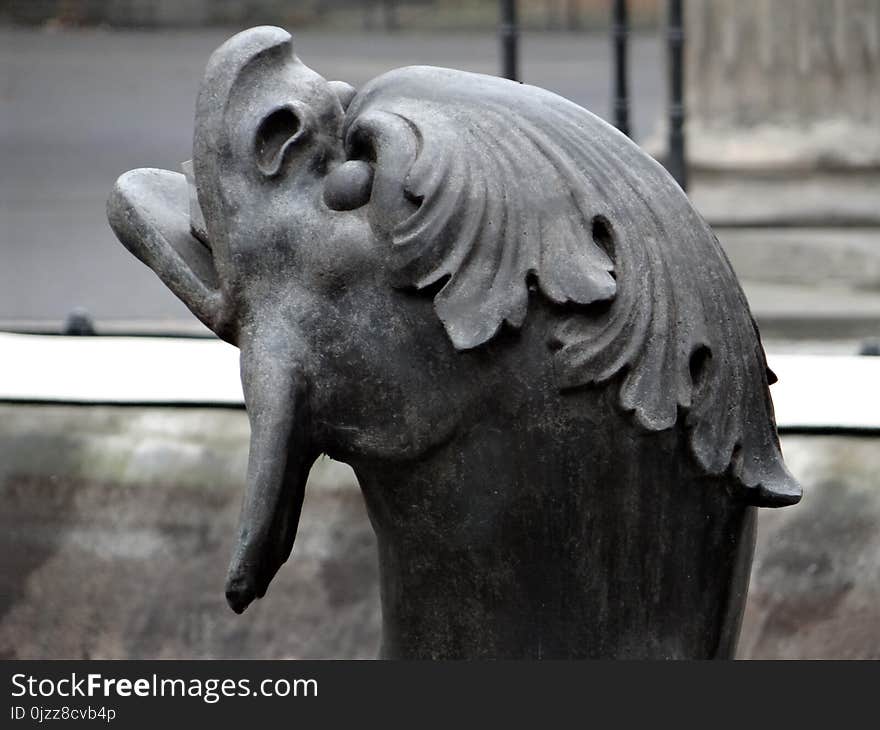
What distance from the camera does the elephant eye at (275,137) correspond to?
5.24 feet

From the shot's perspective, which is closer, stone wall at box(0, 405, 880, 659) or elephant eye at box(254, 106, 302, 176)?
elephant eye at box(254, 106, 302, 176)

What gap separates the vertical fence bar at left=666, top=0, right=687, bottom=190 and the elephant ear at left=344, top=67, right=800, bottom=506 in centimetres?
367

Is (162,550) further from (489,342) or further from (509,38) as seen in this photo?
(509,38)

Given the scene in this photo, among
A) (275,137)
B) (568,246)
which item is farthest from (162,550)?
(568,246)

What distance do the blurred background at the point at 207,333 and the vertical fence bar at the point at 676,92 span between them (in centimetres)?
1

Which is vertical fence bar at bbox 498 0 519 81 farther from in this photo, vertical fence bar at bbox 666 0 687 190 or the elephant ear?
the elephant ear

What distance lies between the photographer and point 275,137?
5.29 feet

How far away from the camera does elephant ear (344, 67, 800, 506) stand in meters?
1.54

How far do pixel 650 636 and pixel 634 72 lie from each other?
884 centimetres

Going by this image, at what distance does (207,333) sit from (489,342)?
2.13 m

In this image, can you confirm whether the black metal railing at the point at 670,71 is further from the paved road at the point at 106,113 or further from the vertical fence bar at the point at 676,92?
the paved road at the point at 106,113

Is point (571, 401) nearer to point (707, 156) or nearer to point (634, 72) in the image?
point (707, 156)

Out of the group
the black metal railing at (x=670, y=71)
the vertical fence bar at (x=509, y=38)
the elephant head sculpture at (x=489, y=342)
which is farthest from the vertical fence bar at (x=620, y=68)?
the elephant head sculpture at (x=489, y=342)

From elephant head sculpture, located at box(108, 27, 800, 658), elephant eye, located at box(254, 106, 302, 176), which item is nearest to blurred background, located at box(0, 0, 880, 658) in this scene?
elephant head sculpture, located at box(108, 27, 800, 658)
